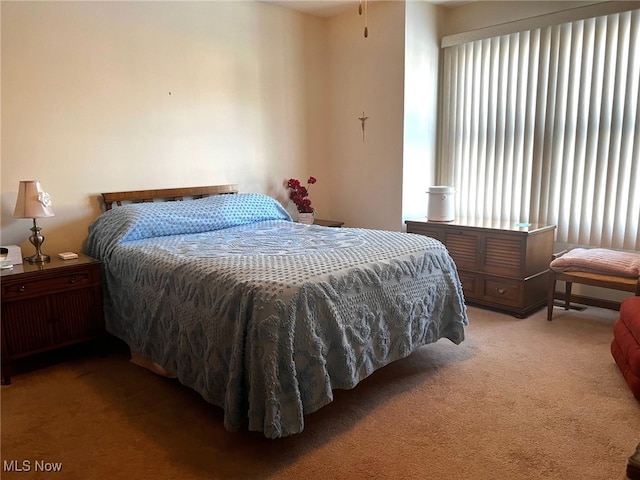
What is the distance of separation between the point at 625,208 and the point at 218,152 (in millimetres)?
3263

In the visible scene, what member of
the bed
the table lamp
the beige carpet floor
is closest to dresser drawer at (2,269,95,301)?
the bed

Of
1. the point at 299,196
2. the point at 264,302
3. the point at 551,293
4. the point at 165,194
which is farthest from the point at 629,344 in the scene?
the point at 165,194

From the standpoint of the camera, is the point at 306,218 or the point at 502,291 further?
the point at 306,218

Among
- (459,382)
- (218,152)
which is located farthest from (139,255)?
(459,382)

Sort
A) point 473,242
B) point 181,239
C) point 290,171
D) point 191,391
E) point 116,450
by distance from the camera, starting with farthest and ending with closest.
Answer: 1. point 290,171
2. point 473,242
3. point 181,239
4. point 191,391
5. point 116,450

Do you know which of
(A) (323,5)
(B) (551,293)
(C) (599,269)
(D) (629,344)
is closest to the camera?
(D) (629,344)

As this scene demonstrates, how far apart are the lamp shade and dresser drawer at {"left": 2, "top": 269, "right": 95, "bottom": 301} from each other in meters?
0.40

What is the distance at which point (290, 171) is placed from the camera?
455cm

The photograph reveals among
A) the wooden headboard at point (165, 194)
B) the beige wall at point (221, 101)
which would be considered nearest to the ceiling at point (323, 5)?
the beige wall at point (221, 101)

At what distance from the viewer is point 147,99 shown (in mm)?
3480

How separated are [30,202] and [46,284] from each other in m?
0.51

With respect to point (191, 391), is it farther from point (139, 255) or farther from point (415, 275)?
point (415, 275)

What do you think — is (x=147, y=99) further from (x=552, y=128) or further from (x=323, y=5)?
(x=552, y=128)

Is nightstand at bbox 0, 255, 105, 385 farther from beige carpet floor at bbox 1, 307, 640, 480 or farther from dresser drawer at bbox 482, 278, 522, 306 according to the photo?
dresser drawer at bbox 482, 278, 522, 306
